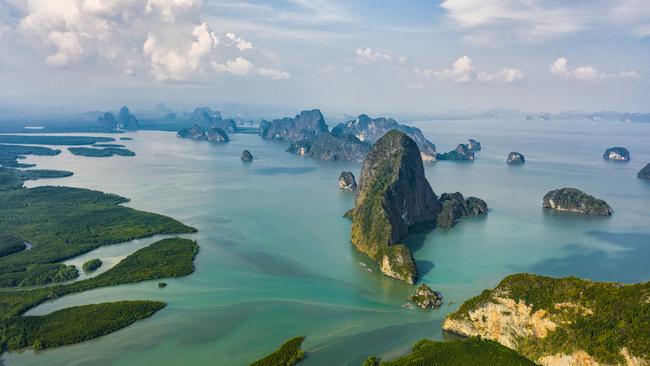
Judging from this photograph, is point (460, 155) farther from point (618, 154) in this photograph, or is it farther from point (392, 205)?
point (392, 205)

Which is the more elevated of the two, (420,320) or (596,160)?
(596,160)

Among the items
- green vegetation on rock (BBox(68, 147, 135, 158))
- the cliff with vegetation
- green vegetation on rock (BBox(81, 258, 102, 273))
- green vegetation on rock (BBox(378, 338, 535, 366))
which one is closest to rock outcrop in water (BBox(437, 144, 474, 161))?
green vegetation on rock (BBox(68, 147, 135, 158))

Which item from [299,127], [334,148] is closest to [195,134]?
[299,127]

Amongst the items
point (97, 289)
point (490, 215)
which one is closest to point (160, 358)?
point (97, 289)

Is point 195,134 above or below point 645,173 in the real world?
above

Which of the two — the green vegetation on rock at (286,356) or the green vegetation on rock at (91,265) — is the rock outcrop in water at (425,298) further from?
the green vegetation on rock at (91,265)

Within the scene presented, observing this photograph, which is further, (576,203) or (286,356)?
(576,203)

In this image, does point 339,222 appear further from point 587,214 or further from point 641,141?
point 641,141
